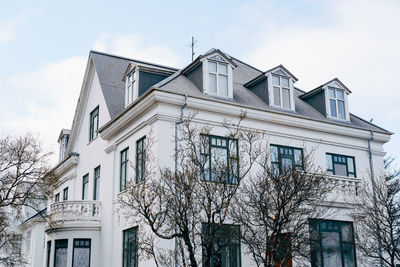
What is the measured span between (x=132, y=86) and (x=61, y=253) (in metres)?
8.48

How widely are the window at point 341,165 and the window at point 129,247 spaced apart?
9605 mm

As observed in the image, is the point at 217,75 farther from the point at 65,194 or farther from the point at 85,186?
the point at 65,194

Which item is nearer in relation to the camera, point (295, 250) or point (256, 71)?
point (295, 250)

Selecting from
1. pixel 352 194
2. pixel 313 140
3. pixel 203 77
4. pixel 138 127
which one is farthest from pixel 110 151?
pixel 352 194

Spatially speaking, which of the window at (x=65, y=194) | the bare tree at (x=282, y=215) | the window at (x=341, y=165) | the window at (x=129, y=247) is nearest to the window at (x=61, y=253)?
the window at (x=129, y=247)

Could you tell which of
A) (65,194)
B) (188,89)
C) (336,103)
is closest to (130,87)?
(188,89)

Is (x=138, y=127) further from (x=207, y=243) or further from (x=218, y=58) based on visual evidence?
(x=207, y=243)

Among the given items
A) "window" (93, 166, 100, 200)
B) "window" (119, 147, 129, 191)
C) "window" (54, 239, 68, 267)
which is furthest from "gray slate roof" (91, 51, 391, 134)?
"window" (54, 239, 68, 267)

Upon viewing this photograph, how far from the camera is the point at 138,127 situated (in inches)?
886

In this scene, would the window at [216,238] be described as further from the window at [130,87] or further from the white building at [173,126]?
the window at [130,87]

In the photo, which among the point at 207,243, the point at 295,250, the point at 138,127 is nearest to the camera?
the point at 207,243

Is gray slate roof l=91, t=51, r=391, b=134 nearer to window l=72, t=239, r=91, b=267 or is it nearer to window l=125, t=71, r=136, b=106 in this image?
window l=125, t=71, r=136, b=106

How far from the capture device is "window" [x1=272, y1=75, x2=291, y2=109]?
24953 millimetres

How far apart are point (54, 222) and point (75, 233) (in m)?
1.10
